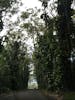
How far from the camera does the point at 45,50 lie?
126 ft

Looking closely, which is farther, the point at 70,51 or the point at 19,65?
the point at 19,65

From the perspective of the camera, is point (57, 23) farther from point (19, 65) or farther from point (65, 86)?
point (19, 65)

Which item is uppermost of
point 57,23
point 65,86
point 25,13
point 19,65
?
point 25,13

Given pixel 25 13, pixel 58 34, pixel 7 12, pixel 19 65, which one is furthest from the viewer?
pixel 19 65

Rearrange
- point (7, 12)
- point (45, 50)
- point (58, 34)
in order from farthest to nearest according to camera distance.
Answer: point (45, 50) → point (58, 34) → point (7, 12)

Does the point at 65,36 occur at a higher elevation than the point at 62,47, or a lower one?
higher

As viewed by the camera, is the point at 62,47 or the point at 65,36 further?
the point at 62,47

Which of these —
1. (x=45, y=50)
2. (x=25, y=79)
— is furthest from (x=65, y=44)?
(x=25, y=79)

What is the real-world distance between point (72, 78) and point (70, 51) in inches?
134

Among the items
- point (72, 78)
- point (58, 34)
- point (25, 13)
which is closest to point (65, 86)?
point (72, 78)

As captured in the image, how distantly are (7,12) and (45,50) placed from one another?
9632 millimetres

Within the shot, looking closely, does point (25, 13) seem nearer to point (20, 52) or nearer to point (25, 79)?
point (20, 52)

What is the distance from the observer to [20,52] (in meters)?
55.4

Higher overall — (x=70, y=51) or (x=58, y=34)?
(x=58, y=34)
